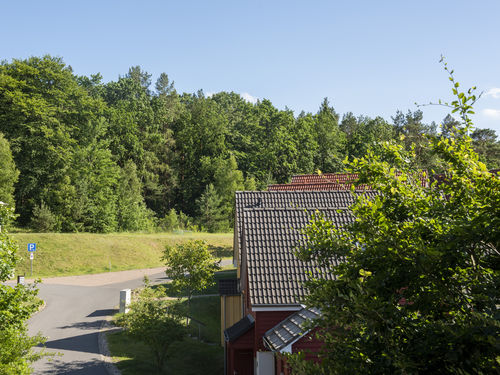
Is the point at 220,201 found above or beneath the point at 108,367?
above

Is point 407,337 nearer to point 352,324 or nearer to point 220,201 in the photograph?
point 352,324

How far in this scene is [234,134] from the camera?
2940 inches

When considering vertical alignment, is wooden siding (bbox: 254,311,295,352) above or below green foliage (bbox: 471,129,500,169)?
below

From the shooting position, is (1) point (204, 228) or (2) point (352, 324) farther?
(1) point (204, 228)

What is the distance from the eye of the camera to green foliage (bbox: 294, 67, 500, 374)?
13.0ft

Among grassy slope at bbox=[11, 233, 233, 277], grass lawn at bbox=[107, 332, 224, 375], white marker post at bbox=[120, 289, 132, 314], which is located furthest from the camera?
grassy slope at bbox=[11, 233, 233, 277]

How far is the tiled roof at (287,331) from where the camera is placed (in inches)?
428

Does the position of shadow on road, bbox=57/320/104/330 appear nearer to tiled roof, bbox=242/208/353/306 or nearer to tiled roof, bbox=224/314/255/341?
tiled roof, bbox=224/314/255/341

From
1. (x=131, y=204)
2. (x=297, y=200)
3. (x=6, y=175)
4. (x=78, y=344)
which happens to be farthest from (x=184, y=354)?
(x=131, y=204)

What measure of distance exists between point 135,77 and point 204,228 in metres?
66.9

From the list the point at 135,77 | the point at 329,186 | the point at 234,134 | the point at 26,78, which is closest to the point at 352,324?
the point at 329,186

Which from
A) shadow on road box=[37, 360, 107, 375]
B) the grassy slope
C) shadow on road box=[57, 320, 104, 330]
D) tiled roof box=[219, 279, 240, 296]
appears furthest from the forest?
shadow on road box=[37, 360, 107, 375]

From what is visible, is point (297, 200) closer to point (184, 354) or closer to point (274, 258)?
point (274, 258)

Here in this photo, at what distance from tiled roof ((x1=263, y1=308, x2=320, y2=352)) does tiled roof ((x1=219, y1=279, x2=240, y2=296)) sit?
21.6 feet
